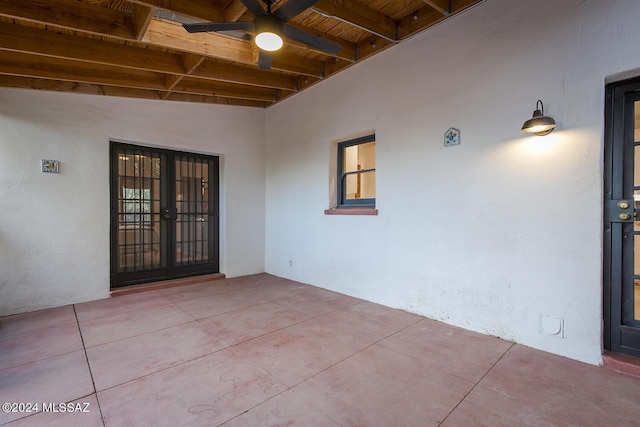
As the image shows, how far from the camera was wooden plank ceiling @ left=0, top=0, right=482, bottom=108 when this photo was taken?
8.60 ft

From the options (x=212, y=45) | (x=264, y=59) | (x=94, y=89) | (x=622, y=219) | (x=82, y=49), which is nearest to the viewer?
(x=622, y=219)

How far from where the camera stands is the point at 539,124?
7.47 ft

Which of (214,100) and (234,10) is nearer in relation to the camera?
(234,10)

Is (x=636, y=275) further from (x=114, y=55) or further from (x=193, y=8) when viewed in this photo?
(x=114, y=55)

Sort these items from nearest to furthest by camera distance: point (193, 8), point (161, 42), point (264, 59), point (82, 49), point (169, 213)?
point (193, 8) < point (264, 59) < point (161, 42) < point (82, 49) < point (169, 213)

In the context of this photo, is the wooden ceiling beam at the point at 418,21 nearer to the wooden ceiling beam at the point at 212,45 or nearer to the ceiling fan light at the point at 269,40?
the wooden ceiling beam at the point at 212,45

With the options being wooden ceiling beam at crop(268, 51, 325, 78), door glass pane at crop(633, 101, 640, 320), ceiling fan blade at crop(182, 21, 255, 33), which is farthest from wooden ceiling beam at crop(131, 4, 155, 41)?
door glass pane at crop(633, 101, 640, 320)

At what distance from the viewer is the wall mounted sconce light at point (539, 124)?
2273 millimetres

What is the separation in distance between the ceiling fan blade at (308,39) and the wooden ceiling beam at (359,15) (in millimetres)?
371

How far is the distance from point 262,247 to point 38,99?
11.7 ft

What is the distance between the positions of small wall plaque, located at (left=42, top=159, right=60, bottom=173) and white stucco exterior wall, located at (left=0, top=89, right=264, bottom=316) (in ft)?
0.15

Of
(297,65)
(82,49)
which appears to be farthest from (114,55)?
(297,65)

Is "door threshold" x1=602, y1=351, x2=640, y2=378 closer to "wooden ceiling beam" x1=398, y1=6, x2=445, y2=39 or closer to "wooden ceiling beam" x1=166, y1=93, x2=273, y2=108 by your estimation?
"wooden ceiling beam" x1=398, y1=6, x2=445, y2=39

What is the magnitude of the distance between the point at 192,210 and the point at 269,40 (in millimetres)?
3375
